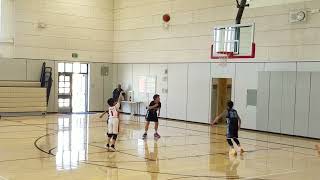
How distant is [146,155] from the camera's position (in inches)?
485

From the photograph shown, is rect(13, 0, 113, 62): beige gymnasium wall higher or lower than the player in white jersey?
higher

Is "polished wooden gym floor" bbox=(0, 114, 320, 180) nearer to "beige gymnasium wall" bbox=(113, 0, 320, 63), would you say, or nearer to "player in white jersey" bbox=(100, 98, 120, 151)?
"player in white jersey" bbox=(100, 98, 120, 151)

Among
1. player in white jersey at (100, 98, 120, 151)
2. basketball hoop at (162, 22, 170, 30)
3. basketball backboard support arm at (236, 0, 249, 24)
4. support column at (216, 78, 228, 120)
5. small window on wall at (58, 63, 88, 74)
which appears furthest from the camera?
small window on wall at (58, 63, 88, 74)

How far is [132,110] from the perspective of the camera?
2673cm

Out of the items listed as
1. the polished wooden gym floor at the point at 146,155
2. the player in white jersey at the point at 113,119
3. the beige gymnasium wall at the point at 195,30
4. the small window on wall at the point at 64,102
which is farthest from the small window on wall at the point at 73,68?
the player in white jersey at the point at 113,119

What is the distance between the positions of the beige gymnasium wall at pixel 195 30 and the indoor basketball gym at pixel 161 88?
0.06 meters

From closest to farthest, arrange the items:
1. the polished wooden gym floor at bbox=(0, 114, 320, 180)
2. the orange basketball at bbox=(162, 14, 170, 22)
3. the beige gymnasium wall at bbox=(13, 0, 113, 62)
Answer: the polished wooden gym floor at bbox=(0, 114, 320, 180), the orange basketball at bbox=(162, 14, 170, 22), the beige gymnasium wall at bbox=(13, 0, 113, 62)

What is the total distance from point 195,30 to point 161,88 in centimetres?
391

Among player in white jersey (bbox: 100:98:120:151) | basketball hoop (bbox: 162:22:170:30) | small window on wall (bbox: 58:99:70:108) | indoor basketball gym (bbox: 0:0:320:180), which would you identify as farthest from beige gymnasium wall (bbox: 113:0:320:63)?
player in white jersey (bbox: 100:98:120:151)

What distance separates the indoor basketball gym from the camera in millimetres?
11555

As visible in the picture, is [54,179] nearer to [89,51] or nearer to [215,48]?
[215,48]

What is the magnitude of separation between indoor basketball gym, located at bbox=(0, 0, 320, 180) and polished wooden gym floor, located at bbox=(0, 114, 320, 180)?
0.05 m

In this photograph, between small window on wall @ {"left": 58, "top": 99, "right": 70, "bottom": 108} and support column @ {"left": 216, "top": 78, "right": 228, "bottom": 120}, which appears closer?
support column @ {"left": 216, "top": 78, "right": 228, "bottom": 120}

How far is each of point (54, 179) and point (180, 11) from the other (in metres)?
16.1
